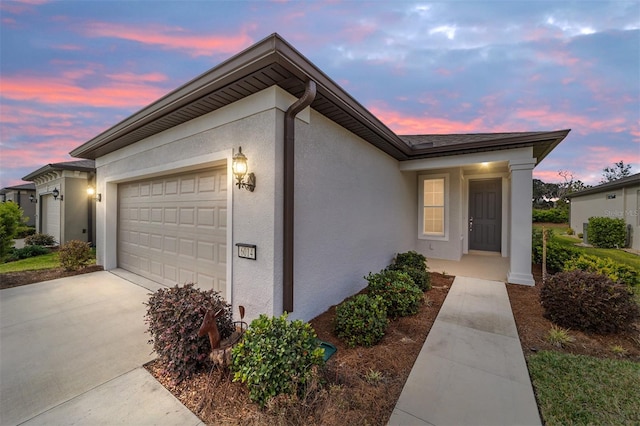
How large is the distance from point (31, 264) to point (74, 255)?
2.57m

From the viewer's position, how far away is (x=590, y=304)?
3270 mm

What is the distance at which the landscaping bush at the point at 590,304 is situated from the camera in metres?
3.19

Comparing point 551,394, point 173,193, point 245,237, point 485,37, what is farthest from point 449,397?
point 485,37

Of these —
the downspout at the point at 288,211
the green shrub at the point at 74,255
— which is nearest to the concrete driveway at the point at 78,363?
the downspout at the point at 288,211

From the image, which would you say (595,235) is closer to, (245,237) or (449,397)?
(449,397)

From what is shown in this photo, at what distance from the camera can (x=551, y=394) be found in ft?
7.09

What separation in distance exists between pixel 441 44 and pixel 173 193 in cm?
697

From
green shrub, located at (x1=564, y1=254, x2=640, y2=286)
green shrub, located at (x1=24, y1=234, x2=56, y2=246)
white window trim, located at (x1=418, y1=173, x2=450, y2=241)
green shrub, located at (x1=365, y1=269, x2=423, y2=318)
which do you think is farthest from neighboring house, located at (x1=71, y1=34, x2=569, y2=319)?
green shrub, located at (x1=24, y1=234, x2=56, y2=246)

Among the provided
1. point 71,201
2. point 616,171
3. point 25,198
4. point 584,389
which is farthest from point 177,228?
point 616,171

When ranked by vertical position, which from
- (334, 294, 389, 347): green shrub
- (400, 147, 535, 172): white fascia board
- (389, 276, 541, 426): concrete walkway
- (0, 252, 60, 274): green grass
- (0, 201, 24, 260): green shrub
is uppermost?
(400, 147, 535, 172): white fascia board

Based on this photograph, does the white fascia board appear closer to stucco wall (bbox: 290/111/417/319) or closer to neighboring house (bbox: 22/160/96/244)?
stucco wall (bbox: 290/111/417/319)

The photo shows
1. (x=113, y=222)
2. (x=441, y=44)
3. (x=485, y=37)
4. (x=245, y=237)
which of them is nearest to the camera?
(x=245, y=237)

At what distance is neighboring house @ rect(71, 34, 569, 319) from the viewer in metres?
3.04

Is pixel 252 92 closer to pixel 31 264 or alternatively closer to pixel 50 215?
pixel 31 264
